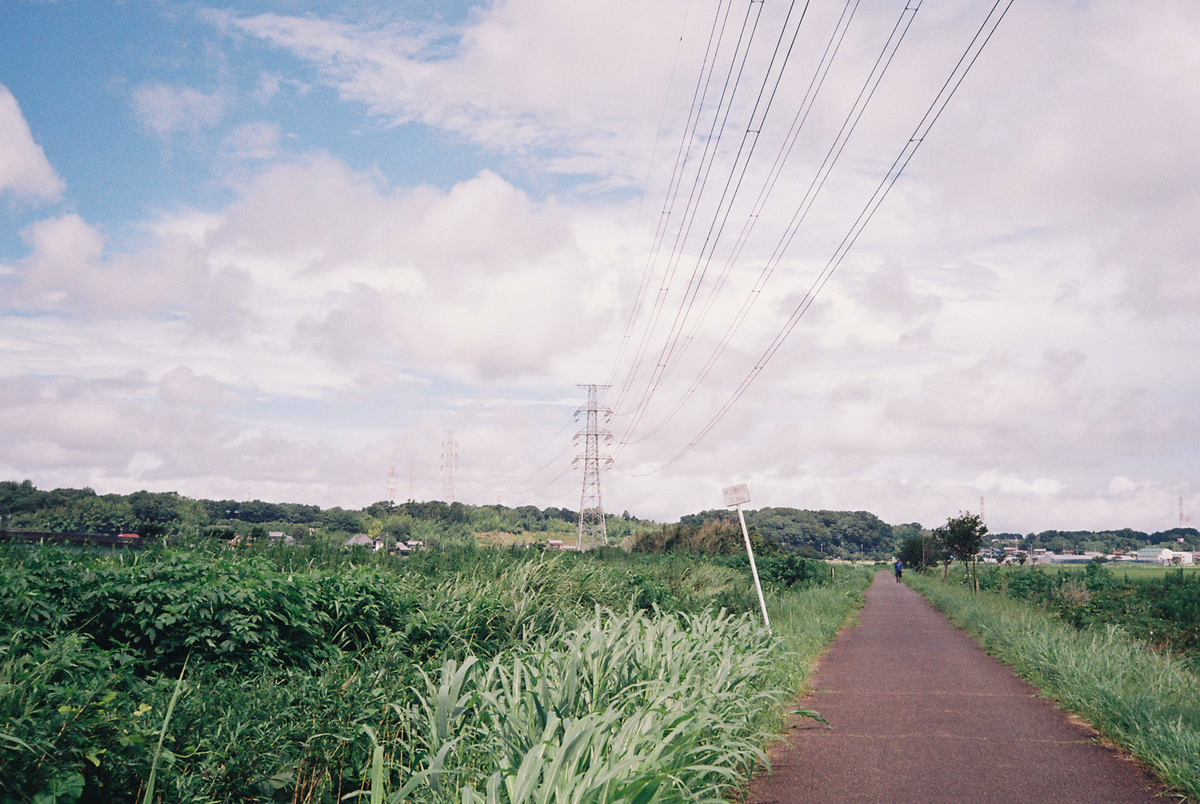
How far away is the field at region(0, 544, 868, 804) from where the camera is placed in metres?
3.99

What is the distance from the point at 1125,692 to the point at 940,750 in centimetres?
281

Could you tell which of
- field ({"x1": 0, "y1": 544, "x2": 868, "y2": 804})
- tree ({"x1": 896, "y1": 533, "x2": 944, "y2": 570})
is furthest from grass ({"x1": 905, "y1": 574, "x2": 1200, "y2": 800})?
tree ({"x1": 896, "y1": 533, "x2": 944, "y2": 570})

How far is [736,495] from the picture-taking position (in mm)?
14383

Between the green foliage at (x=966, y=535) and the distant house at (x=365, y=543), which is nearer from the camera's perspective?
the distant house at (x=365, y=543)

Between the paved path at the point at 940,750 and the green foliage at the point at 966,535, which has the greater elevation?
the green foliage at the point at 966,535

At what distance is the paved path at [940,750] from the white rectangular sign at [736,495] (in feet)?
10.8

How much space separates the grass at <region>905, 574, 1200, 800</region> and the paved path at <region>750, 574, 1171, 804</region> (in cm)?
23

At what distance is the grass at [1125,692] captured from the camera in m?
6.45

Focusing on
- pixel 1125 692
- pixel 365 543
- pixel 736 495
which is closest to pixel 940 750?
pixel 1125 692

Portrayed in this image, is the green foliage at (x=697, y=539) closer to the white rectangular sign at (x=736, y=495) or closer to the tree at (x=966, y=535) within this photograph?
the tree at (x=966, y=535)

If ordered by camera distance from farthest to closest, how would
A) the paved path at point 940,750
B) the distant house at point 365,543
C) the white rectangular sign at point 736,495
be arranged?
the white rectangular sign at point 736,495, the distant house at point 365,543, the paved path at point 940,750

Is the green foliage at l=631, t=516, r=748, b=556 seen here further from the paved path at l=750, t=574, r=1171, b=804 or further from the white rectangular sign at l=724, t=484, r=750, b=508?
the paved path at l=750, t=574, r=1171, b=804

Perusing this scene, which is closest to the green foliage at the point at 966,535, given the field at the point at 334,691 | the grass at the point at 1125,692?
the grass at the point at 1125,692

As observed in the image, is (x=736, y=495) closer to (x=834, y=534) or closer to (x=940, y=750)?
(x=940, y=750)
